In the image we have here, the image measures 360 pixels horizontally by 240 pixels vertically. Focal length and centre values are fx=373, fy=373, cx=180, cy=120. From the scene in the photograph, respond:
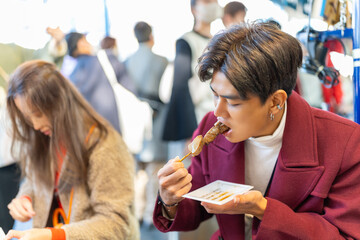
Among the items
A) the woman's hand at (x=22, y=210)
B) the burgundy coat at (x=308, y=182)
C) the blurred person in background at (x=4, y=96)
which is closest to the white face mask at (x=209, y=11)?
the blurred person in background at (x=4, y=96)

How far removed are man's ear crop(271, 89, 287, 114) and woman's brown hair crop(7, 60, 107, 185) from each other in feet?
2.79

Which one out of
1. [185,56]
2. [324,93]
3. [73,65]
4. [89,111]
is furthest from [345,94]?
[73,65]

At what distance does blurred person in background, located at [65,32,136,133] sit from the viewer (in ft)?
9.41

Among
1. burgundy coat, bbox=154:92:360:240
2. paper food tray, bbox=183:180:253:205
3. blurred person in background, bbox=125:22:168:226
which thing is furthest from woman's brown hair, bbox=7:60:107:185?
blurred person in background, bbox=125:22:168:226

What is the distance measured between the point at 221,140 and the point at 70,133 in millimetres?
690

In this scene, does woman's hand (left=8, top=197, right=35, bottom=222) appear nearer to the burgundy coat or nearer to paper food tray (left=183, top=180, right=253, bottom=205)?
the burgundy coat

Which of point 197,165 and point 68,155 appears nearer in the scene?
point 197,165

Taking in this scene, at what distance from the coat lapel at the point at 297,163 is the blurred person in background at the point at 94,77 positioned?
1.82 metres

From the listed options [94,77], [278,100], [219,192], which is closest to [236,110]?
[278,100]

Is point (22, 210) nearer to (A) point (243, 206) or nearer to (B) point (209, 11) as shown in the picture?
(A) point (243, 206)

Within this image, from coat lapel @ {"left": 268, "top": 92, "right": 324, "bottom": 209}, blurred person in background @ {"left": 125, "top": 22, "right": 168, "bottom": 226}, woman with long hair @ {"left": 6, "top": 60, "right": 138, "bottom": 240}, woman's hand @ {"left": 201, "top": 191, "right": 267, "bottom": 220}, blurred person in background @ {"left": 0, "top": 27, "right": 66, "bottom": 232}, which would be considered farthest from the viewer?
blurred person in background @ {"left": 125, "top": 22, "right": 168, "bottom": 226}

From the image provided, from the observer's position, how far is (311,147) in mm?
1194

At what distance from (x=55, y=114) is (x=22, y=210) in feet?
1.46

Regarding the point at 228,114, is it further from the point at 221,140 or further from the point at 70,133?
the point at 70,133
